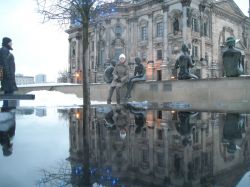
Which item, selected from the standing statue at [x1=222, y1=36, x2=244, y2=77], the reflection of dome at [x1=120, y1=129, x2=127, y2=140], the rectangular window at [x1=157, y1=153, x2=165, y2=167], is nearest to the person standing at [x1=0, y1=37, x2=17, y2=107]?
the reflection of dome at [x1=120, y1=129, x2=127, y2=140]

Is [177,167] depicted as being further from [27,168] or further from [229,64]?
[229,64]

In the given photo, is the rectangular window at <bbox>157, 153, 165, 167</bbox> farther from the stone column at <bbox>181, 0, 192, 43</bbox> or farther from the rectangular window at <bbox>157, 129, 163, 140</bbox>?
the stone column at <bbox>181, 0, 192, 43</bbox>

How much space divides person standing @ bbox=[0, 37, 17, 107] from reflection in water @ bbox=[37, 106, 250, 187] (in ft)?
15.1

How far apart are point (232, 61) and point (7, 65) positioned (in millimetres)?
6440

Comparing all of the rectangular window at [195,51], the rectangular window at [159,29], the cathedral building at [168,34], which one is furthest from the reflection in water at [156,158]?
the rectangular window at [159,29]

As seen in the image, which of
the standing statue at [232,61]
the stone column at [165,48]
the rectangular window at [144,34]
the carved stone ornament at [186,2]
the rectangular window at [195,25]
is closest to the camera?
the standing statue at [232,61]

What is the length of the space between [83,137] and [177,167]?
2109 millimetres

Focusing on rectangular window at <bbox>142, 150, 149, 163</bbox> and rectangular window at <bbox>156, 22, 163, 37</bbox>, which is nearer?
rectangular window at <bbox>142, 150, 149, 163</bbox>

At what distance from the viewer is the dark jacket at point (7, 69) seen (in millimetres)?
8820

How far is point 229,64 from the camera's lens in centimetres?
1024

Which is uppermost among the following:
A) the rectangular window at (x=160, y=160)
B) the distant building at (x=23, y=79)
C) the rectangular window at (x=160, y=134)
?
the distant building at (x=23, y=79)

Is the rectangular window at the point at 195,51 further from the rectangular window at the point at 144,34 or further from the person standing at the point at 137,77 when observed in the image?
the person standing at the point at 137,77

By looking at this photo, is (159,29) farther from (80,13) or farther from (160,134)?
(160,134)

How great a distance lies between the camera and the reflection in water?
89.2 inches
